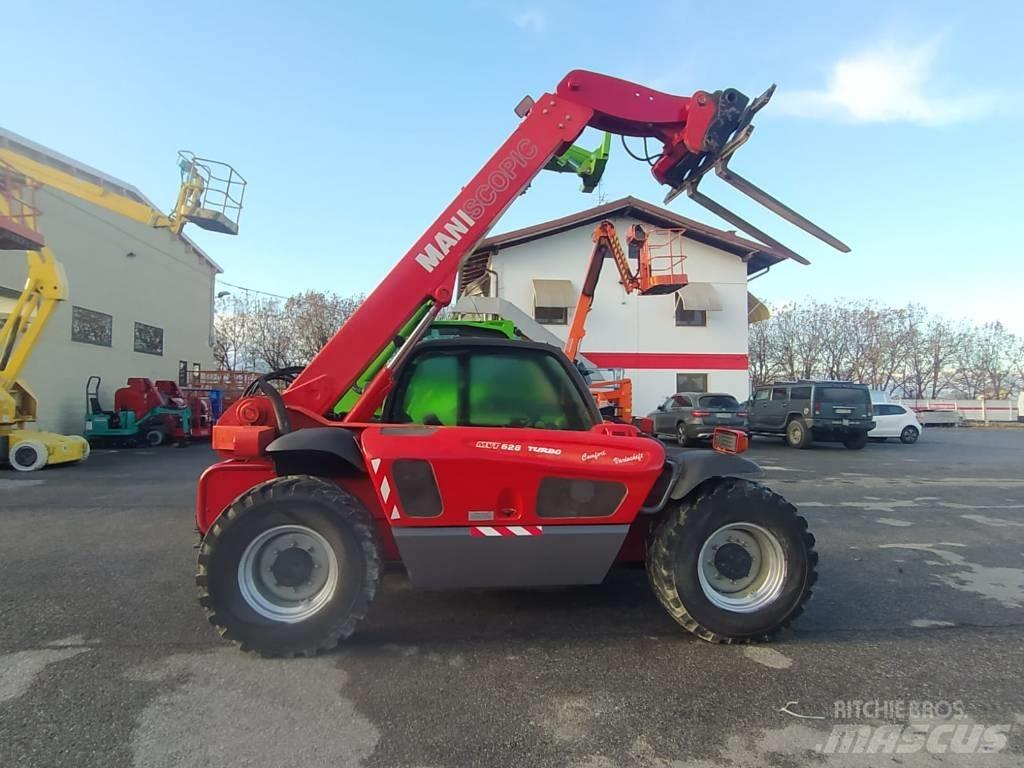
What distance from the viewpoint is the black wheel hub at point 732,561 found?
11.9 feet

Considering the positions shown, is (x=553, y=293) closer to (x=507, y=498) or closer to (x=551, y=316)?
(x=551, y=316)

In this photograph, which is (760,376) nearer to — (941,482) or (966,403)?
(966,403)

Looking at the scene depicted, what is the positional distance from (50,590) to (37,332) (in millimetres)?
10110

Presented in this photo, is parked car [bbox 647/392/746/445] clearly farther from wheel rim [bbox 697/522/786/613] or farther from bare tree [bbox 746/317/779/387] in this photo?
bare tree [bbox 746/317/779/387]

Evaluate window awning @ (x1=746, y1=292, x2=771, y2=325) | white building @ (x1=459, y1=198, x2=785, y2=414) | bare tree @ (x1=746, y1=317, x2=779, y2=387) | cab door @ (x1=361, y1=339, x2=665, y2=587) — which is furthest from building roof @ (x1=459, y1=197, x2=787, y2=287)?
bare tree @ (x1=746, y1=317, x2=779, y2=387)

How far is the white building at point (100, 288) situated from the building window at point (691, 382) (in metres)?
20.3

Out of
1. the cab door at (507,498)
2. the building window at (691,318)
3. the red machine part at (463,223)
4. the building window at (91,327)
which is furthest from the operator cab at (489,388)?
the building window at (691,318)

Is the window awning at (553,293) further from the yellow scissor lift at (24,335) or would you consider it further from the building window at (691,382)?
the yellow scissor lift at (24,335)

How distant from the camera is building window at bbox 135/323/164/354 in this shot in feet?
74.0

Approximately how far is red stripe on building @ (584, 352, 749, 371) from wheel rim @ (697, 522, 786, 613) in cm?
2257

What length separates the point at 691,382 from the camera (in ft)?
88.7

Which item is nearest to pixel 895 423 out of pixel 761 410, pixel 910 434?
pixel 910 434

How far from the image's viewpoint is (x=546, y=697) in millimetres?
2992

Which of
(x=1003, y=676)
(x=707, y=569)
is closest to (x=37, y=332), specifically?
(x=707, y=569)
